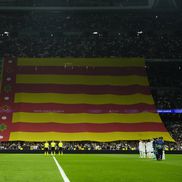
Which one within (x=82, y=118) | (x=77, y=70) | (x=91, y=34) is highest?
(x=91, y=34)

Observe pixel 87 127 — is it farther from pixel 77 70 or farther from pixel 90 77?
pixel 77 70

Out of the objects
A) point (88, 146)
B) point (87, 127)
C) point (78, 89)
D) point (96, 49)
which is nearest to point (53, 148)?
A: point (88, 146)

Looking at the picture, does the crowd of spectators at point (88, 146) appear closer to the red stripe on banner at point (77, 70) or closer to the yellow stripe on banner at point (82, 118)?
the yellow stripe on banner at point (82, 118)

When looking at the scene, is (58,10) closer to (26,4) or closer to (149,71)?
(26,4)

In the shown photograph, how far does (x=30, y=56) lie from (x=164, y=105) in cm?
1958

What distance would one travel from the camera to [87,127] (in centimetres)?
5269

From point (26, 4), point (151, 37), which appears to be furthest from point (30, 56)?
point (151, 37)

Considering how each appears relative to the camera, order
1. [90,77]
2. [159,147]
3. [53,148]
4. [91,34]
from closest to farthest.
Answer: [159,147] < [53,148] < [90,77] < [91,34]

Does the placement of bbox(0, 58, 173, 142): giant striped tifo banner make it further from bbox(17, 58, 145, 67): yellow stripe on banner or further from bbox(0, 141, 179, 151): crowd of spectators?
bbox(0, 141, 179, 151): crowd of spectators

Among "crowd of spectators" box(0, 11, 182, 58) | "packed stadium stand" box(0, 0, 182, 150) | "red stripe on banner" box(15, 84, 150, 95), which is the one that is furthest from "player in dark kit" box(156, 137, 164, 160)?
"crowd of spectators" box(0, 11, 182, 58)

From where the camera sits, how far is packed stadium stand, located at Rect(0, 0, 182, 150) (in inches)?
2226

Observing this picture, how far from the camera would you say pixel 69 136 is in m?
51.1

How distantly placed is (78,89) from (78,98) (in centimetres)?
142

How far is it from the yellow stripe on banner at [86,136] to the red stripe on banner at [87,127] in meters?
0.63
